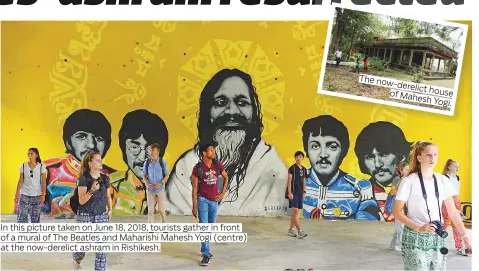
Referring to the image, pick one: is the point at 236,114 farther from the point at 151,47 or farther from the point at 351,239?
the point at 351,239

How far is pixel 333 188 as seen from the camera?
4402 millimetres

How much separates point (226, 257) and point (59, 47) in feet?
7.46

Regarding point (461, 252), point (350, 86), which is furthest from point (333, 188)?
point (461, 252)

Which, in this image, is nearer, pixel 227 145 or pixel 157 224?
pixel 157 224

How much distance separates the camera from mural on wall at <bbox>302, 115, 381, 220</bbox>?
438cm

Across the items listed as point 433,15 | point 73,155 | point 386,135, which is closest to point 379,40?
point 433,15

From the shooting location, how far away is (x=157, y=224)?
3961 millimetres

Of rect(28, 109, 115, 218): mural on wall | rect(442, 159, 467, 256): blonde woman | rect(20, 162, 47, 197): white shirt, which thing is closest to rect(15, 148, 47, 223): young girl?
rect(20, 162, 47, 197): white shirt

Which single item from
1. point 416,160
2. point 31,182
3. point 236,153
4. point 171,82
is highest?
point 171,82

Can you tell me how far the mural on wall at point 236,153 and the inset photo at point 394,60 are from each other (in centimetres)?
79

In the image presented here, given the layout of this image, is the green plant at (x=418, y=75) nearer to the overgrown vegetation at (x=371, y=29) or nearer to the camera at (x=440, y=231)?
the overgrown vegetation at (x=371, y=29)

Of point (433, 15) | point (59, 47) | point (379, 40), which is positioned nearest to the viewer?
point (433, 15)

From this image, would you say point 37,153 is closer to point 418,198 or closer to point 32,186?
point 32,186

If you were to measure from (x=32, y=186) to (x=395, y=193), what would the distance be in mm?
3039
